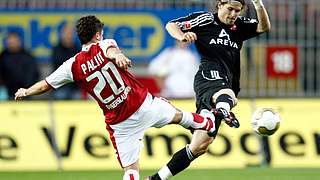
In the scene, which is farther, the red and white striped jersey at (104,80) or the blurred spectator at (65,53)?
the blurred spectator at (65,53)

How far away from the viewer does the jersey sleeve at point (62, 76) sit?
1170cm

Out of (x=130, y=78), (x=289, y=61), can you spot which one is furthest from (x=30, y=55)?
(x=130, y=78)

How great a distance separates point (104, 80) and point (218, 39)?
2.23 meters

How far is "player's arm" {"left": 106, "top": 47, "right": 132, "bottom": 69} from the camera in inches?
434

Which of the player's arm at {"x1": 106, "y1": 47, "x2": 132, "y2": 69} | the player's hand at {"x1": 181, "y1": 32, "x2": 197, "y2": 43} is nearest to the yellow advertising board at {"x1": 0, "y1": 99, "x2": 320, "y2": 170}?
the player's hand at {"x1": 181, "y1": 32, "x2": 197, "y2": 43}

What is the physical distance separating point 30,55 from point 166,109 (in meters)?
9.47

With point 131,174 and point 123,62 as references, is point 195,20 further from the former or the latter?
point 123,62

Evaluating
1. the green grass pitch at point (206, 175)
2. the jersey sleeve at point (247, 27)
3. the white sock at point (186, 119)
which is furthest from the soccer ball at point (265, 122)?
the green grass pitch at point (206, 175)

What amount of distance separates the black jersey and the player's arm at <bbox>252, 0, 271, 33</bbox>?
0.20 metres

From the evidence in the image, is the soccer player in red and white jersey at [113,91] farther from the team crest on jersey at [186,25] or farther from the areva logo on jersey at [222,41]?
the areva logo on jersey at [222,41]

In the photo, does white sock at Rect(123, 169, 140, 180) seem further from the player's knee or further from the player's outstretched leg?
the player's knee

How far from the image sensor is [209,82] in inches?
522

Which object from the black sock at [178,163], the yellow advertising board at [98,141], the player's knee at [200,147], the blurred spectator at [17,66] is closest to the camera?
the black sock at [178,163]

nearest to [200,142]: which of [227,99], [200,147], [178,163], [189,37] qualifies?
[200,147]
